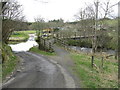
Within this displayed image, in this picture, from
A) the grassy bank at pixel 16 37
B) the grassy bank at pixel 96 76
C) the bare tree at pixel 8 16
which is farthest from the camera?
the grassy bank at pixel 16 37

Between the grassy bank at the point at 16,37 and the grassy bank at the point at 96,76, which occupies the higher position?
the grassy bank at the point at 16,37

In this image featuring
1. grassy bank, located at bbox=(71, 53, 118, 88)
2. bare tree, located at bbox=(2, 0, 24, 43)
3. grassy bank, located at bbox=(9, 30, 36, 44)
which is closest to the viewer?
grassy bank, located at bbox=(71, 53, 118, 88)

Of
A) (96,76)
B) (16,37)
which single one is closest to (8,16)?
(96,76)

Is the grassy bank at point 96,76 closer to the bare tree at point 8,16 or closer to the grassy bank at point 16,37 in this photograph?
the bare tree at point 8,16

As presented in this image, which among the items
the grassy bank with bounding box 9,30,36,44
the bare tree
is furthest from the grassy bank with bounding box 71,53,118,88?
the grassy bank with bounding box 9,30,36,44

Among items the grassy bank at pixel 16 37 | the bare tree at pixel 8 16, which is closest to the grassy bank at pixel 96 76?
the bare tree at pixel 8 16

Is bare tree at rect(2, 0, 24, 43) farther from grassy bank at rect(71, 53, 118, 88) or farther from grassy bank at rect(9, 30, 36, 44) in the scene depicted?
grassy bank at rect(9, 30, 36, 44)

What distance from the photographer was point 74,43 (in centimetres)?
4566

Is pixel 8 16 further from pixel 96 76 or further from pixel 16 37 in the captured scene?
pixel 16 37

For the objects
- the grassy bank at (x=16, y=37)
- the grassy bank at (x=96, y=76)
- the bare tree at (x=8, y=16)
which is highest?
the bare tree at (x=8, y=16)

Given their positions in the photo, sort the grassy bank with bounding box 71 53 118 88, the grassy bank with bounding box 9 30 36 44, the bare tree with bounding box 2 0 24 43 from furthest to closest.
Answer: the grassy bank with bounding box 9 30 36 44 < the bare tree with bounding box 2 0 24 43 < the grassy bank with bounding box 71 53 118 88

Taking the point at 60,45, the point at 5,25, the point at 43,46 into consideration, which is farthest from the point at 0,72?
the point at 60,45

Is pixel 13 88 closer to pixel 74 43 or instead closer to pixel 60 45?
pixel 60 45

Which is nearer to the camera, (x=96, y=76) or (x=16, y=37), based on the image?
(x=96, y=76)
